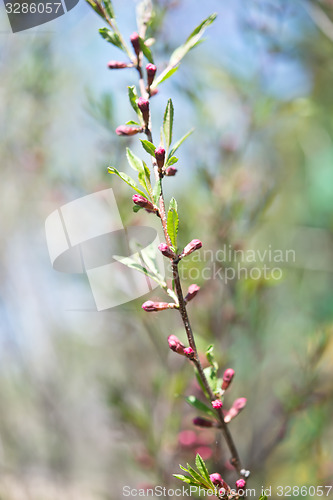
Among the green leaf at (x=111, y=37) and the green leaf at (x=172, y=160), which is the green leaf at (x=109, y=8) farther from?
the green leaf at (x=172, y=160)

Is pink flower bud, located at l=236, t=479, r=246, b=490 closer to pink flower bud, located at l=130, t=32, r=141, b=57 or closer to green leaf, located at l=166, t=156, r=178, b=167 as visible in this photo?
green leaf, located at l=166, t=156, r=178, b=167

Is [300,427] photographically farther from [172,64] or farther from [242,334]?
[172,64]

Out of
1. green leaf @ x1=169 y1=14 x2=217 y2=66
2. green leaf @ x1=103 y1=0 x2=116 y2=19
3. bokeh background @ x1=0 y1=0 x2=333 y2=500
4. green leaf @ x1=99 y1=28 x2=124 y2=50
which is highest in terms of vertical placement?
green leaf @ x1=103 y1=0 x2=116 y2=19

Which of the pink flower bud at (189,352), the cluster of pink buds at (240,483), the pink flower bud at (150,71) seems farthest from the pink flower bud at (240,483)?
the pink flower bud at (150,71)

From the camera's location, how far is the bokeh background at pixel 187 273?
923mm

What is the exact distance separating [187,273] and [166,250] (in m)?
0.58

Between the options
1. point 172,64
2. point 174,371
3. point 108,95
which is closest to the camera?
point 172,64

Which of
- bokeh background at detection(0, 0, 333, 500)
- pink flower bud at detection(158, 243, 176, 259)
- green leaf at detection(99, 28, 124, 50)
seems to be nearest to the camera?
pink flower bud at detection(158, 243, 176, 259)

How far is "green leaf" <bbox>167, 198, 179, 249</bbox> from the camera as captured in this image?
37 centimetres

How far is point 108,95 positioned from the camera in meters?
0.86

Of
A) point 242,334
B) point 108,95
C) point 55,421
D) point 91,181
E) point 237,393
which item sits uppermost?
point 108,95

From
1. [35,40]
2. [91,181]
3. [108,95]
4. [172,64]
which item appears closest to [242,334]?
[91,181]

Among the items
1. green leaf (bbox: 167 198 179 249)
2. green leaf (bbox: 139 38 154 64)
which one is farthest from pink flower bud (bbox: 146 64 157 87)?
green leaf (bbox: 167 198 179 249)

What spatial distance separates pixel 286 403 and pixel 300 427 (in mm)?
264
